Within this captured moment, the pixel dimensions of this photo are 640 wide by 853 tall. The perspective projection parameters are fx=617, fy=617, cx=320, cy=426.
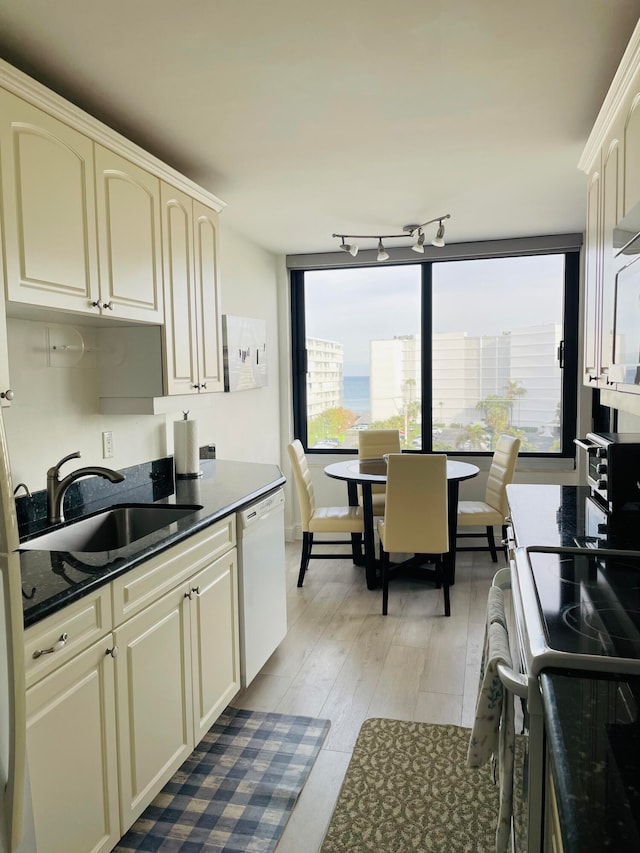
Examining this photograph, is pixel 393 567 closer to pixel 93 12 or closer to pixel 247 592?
pixel 247 592

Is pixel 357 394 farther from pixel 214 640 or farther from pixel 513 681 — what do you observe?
pixel 513 681

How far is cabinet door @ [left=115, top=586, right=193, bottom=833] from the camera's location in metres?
1.85

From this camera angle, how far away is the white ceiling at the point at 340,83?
179 centimetres

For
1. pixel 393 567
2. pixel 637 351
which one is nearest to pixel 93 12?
pixel 637 351

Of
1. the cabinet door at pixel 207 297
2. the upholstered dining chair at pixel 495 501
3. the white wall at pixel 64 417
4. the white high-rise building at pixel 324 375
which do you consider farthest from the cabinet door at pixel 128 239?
the white high-rise building at pixel 324 375

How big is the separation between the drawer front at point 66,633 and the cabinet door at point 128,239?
3.63ft

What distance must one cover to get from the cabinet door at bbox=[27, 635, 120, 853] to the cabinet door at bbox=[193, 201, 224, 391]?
1679mm

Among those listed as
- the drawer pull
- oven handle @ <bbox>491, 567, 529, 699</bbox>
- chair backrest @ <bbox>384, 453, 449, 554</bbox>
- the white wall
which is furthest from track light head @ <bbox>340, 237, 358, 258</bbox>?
oven handle @ <bbox>491, 567, 529, 699</bbox>

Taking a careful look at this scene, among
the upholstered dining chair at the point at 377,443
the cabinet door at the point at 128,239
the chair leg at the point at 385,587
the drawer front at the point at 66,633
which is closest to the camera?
the drawer front at the point at 66,633

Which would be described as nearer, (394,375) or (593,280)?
(593,280)

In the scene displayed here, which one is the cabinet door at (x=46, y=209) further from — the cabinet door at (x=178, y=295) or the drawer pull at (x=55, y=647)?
the drawer pull at (x=55, y=647)

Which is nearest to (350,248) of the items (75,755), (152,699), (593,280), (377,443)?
(377,443)

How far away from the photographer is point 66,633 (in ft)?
5.20

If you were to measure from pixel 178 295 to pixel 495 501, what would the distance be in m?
2.83
